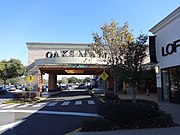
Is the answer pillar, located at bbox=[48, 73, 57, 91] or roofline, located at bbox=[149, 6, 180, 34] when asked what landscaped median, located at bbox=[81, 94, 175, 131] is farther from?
pillar, located at bbox=[48, 73, 57, 91]

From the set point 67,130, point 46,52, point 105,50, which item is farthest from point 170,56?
point 46,52

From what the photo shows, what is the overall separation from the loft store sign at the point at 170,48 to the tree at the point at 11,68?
47.4 meters

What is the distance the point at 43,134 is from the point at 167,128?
4.71 metres

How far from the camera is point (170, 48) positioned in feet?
58.4

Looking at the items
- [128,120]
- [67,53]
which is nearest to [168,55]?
[128,120]

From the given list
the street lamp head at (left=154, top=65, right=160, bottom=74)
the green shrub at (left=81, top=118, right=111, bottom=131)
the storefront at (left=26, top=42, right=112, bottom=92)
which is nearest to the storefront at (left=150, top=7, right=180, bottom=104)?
the street lamp head at (left=154, top=65, right=160, bottom=74)

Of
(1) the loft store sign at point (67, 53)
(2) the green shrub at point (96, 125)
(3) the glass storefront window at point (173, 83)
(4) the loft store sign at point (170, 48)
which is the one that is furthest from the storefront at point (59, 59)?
(2) the green shrub at point (96, 125)

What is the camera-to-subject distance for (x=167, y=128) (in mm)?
9266

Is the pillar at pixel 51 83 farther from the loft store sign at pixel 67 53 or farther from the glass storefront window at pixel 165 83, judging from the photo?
the glass storefront window at pixel 165 83

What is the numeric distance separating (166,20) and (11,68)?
4859 cm

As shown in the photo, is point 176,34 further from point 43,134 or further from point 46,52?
point 46,52

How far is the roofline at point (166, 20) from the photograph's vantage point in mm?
16350

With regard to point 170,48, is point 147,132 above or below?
below

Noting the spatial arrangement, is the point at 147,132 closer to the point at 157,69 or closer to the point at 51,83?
the point at 157,69
